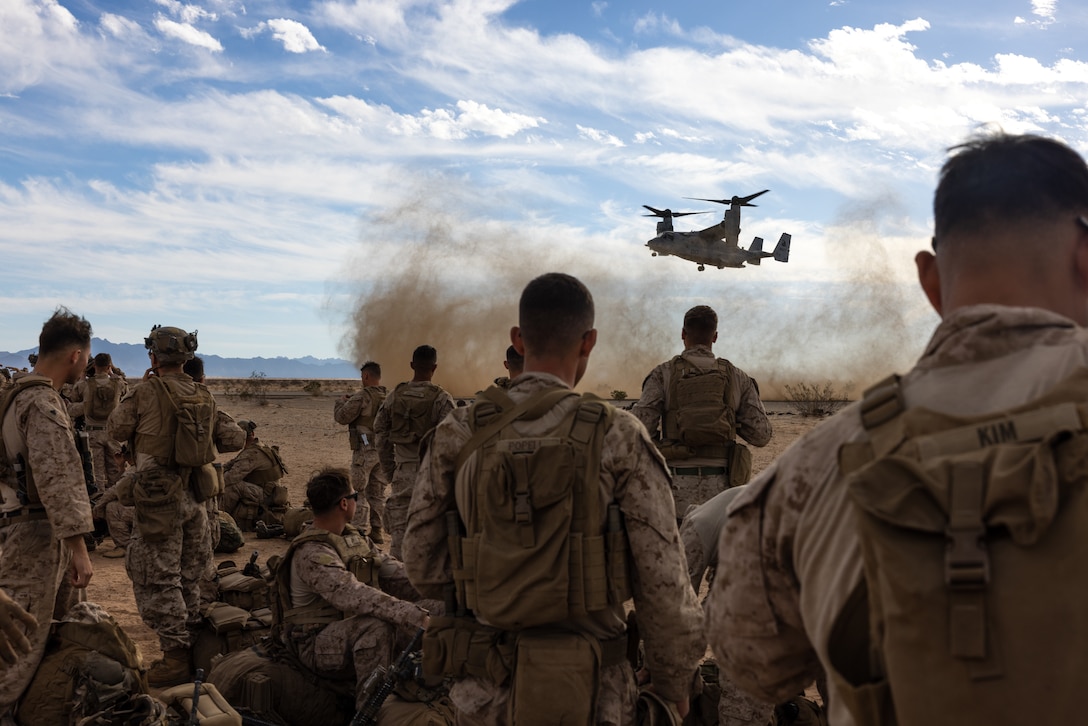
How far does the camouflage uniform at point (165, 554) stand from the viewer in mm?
6395

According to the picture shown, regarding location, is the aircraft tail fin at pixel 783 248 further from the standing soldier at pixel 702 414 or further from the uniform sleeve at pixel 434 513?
the uniform sleeve at pixel 434 513

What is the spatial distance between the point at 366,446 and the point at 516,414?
872 centimetres

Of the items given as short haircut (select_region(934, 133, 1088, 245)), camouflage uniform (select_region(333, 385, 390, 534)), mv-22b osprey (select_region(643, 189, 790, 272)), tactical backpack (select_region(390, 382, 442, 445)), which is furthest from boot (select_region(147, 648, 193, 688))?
mv-22b osprey (select_region(643, 189, 790, 272))

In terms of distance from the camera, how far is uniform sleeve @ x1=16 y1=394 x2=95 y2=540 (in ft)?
14.8

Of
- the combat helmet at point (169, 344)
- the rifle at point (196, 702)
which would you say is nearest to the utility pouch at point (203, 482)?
the combat helmet at point (169, 344)

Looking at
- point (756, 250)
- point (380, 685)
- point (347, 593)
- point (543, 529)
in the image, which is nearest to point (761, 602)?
point (543, 529)

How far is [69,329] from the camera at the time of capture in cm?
496

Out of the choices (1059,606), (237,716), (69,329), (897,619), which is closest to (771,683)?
(897,619)

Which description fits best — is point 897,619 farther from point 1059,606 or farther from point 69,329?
point 69,329

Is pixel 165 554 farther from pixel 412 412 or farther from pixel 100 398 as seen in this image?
pixel 100 398

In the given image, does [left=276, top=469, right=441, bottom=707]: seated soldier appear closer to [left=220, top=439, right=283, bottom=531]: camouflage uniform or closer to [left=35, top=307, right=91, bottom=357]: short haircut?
[left=35, top=307, right=91, bottom=357]: short haircut

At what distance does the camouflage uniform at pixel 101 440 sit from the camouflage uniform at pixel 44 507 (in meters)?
7.98

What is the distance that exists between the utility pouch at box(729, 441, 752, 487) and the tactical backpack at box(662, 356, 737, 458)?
70mm

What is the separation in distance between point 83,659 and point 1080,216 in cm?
454
